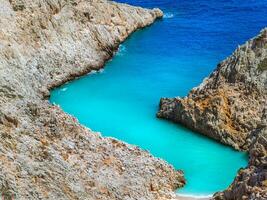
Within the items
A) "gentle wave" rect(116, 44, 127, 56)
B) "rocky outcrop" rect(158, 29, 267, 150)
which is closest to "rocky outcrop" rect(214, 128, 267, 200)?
"rocky outcrop" rect(158, 29, 267, 150)

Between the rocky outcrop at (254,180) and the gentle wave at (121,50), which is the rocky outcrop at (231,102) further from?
the gentle wave at (121,50)

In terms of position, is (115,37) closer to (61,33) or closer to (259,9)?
(61,33)

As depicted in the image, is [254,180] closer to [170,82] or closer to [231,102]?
[231,102]

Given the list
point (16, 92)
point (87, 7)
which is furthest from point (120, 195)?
point (87, 7)

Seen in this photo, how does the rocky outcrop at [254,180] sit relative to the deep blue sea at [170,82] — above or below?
below

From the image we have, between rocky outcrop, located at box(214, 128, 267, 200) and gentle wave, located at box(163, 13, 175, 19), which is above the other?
gentle wave, located at box(163, 13, 175, 19)

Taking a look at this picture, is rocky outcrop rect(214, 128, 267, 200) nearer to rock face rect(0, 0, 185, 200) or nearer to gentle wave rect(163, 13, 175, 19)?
rock face rect(0, 0, 185, 200)

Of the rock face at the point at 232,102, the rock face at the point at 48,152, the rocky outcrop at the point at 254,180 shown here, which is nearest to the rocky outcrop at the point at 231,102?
the rock face at the point at 232,102
